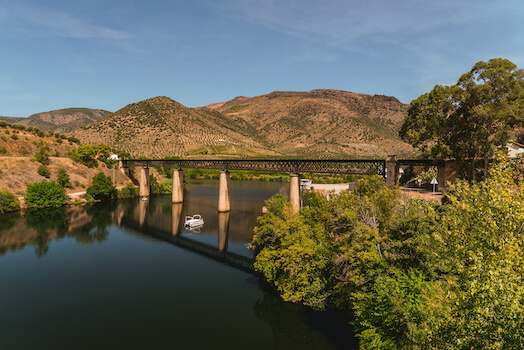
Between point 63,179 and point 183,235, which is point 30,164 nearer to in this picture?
point 63,179

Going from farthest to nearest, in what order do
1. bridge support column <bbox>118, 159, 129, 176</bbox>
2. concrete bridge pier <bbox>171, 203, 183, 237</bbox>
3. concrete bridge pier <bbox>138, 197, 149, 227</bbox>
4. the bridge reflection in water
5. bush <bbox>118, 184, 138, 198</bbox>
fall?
bridge support column <bbox>118, 159, 129, 176</bbox>
bush <bbox>118, 184, 138, 198</bbox>
concrete bridge pier <bbox>138, 197, 149, 227</bbox>
concrete bridge pier <bbox>171, 203, 183, 237</bbox>
the bridge reflection in water

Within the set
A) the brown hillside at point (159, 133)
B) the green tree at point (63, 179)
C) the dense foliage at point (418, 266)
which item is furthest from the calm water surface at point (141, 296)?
the brown hillside at point (159, 133)

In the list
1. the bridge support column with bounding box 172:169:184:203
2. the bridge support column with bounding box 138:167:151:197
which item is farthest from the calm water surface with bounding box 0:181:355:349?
the bridge support column with bounding box 138:167:151:197

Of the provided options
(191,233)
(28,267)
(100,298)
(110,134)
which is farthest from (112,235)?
(110,134)

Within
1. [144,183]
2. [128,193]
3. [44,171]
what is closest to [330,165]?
[144,183]

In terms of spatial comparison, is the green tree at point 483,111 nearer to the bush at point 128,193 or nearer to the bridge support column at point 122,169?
the bush at point 128,193

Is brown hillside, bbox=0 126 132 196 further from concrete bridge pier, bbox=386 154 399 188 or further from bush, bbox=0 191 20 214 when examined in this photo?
concrete bridge pier, bbox=386 154 399 188
